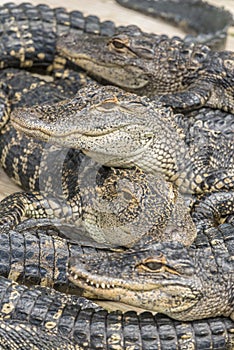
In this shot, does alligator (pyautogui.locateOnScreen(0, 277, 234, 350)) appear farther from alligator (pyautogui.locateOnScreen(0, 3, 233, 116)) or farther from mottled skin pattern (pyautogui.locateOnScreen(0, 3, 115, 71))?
mottled skin pattern (pyautogui.locateOnScreen(0, 3, 115, 71))

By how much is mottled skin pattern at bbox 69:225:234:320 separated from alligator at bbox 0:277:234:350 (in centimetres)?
8

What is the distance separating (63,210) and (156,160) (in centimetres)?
65

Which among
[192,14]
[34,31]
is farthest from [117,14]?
[34,31]

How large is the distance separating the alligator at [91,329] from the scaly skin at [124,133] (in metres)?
1.04

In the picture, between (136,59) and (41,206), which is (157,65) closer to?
(136,59)

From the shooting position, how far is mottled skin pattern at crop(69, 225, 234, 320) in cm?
353

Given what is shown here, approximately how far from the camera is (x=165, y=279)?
3537 millimetres

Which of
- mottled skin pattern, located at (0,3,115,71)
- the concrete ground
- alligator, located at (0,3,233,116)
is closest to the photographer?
alligator, located at (0,3,233,116)

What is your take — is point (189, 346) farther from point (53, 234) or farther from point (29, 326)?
point (53, 234)

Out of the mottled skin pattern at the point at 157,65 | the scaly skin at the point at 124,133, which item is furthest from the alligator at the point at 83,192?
the mottled skin pattern at the point at 157,65

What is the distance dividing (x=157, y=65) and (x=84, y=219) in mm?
1482

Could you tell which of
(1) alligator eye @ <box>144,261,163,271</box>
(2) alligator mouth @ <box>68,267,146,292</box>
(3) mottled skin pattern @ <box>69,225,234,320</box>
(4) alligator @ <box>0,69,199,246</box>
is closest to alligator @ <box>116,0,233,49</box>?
(4) alligator @ <box>0,69,199,246</box>

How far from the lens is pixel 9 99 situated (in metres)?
5.37

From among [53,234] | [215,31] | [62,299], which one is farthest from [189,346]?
[215,31]
